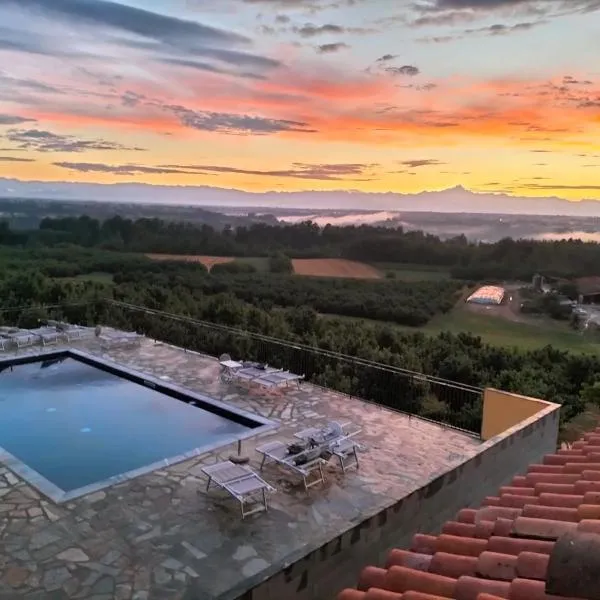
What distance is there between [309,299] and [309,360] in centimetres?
1556

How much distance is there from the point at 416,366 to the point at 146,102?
13107 mm

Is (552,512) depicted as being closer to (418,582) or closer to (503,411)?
(418,582)

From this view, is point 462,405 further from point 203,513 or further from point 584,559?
point 584,559

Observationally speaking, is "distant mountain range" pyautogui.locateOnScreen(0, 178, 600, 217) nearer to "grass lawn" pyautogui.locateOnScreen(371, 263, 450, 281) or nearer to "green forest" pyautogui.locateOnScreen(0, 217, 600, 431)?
"green forest" pyautogui.locateOnScreen(0, 217, 600, 431)

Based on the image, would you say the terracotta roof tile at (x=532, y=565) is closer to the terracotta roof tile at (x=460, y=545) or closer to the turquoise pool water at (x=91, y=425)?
the terracotta roof tile at (x=460, y=545)

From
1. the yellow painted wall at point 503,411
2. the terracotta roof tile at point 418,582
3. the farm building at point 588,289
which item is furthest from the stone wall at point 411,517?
the farm building at point 588,289

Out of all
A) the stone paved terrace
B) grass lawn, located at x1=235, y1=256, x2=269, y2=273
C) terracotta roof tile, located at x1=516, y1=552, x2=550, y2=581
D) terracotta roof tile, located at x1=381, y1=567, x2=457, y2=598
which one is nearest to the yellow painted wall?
the stone paved terrace

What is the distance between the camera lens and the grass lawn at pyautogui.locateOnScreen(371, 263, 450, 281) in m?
30.5

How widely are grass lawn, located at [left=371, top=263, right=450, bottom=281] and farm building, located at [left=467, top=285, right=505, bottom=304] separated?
2818 millimetres

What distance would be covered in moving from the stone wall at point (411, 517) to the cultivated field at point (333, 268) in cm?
2470

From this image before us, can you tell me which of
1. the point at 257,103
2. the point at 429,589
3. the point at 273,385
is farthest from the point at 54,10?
the point at 429,589

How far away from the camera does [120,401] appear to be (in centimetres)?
1102

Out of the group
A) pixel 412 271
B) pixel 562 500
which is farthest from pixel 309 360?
pixel 412 271

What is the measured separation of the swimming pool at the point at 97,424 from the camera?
321 inches
